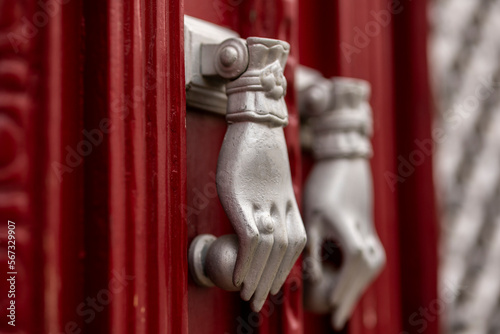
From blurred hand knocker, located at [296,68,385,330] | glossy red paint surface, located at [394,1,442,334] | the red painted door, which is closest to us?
the red painted door

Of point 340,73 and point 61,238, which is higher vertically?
point 340,73

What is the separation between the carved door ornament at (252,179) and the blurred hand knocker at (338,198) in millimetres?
169

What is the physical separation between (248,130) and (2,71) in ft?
0.65

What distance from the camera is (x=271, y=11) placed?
63 cm

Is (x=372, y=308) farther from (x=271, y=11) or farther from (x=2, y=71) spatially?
(x=2, y=71)

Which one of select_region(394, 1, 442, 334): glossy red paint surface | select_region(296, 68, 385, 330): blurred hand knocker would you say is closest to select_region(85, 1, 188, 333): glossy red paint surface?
select_region(296, 68, 385, 330): blurred hand knocker

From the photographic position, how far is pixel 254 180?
511 millimetres

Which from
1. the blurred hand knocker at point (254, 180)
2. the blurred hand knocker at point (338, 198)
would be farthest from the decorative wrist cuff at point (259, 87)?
the blurred hand knocker at point (338, 198)

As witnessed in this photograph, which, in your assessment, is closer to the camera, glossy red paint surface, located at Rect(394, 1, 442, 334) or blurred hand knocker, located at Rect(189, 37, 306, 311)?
blurred hand knocker, located at Rect(189, 37, 306, 311)

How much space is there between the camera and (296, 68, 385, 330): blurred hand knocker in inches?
27.5

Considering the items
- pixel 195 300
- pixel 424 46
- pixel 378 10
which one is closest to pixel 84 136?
pixel 195 300

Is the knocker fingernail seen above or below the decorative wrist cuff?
below

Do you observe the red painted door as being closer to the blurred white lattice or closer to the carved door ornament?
the carved door ornament

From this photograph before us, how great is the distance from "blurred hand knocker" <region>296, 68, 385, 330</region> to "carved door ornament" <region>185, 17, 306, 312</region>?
169 millimetres
